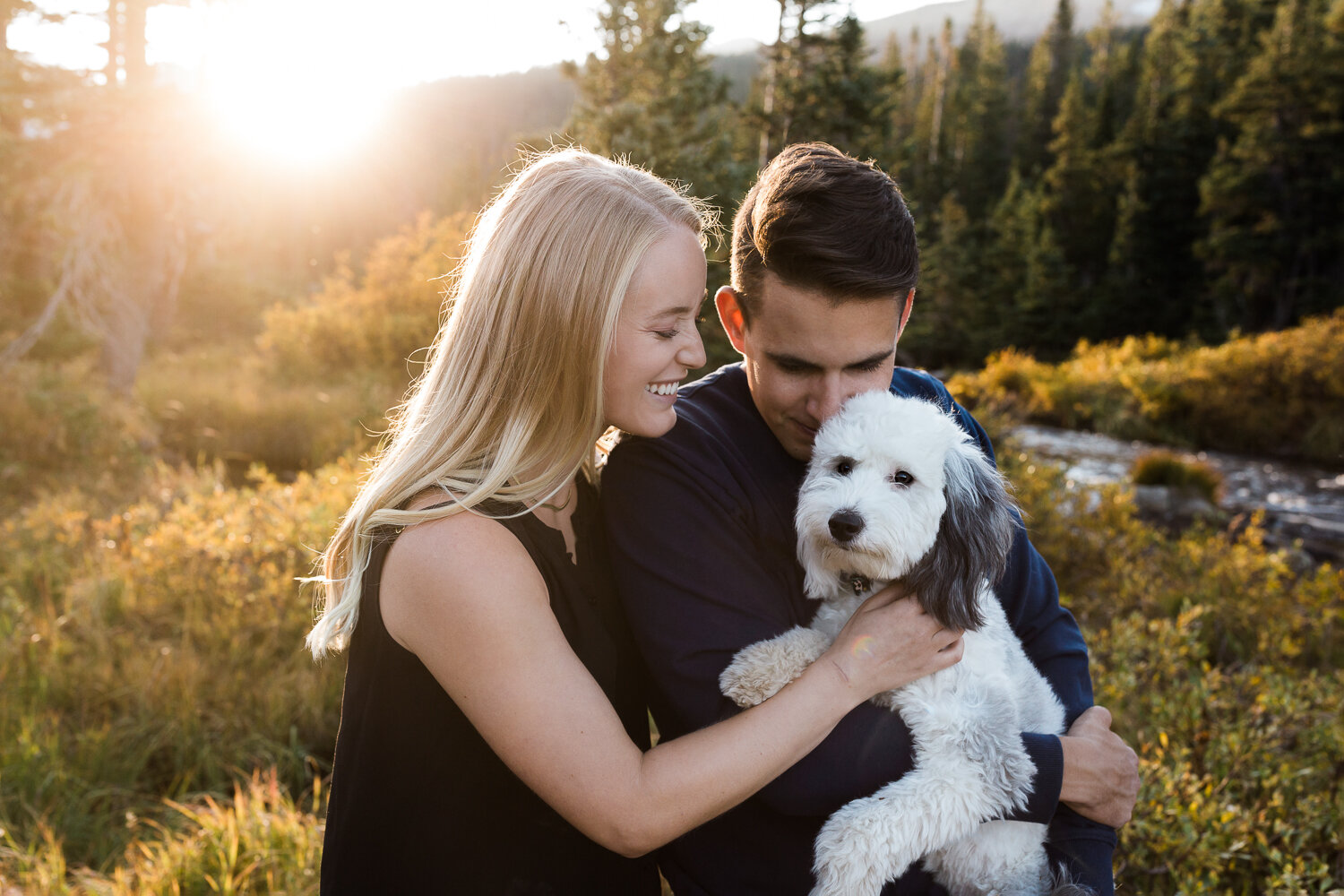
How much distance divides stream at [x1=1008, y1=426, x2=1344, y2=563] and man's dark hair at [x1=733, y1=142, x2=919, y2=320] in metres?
7.79

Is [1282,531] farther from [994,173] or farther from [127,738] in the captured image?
[994,173]

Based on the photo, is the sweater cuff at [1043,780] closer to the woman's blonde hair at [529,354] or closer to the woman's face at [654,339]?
the woman's face at [654,339]

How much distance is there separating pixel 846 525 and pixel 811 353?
1.99ft

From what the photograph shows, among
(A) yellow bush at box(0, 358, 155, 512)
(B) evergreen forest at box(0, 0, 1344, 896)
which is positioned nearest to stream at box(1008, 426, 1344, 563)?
(B) evergreen forest at box(0, 0, 1344, 896)

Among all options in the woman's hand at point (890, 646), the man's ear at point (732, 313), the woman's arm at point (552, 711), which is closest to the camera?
the woman's arm at point (552, 711)

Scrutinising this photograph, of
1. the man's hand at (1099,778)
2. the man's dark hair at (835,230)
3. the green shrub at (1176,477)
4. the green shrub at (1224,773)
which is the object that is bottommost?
the green shrub at (1176,477)

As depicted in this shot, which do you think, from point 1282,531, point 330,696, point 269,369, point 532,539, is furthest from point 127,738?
point 269,369

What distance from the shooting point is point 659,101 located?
1419cm

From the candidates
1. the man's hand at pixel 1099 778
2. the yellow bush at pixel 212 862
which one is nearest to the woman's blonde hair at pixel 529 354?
the man's hand at pixel 1099 778

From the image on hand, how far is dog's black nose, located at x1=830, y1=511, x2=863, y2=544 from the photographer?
1.86 metres

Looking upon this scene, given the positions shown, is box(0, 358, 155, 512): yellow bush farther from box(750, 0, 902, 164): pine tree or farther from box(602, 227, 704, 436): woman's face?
box(750, 0, 902, 164): pine tree

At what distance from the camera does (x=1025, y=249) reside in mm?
37812

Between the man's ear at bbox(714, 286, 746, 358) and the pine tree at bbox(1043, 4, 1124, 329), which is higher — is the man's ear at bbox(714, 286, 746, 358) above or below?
below

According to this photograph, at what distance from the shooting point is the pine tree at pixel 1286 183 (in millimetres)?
29859
